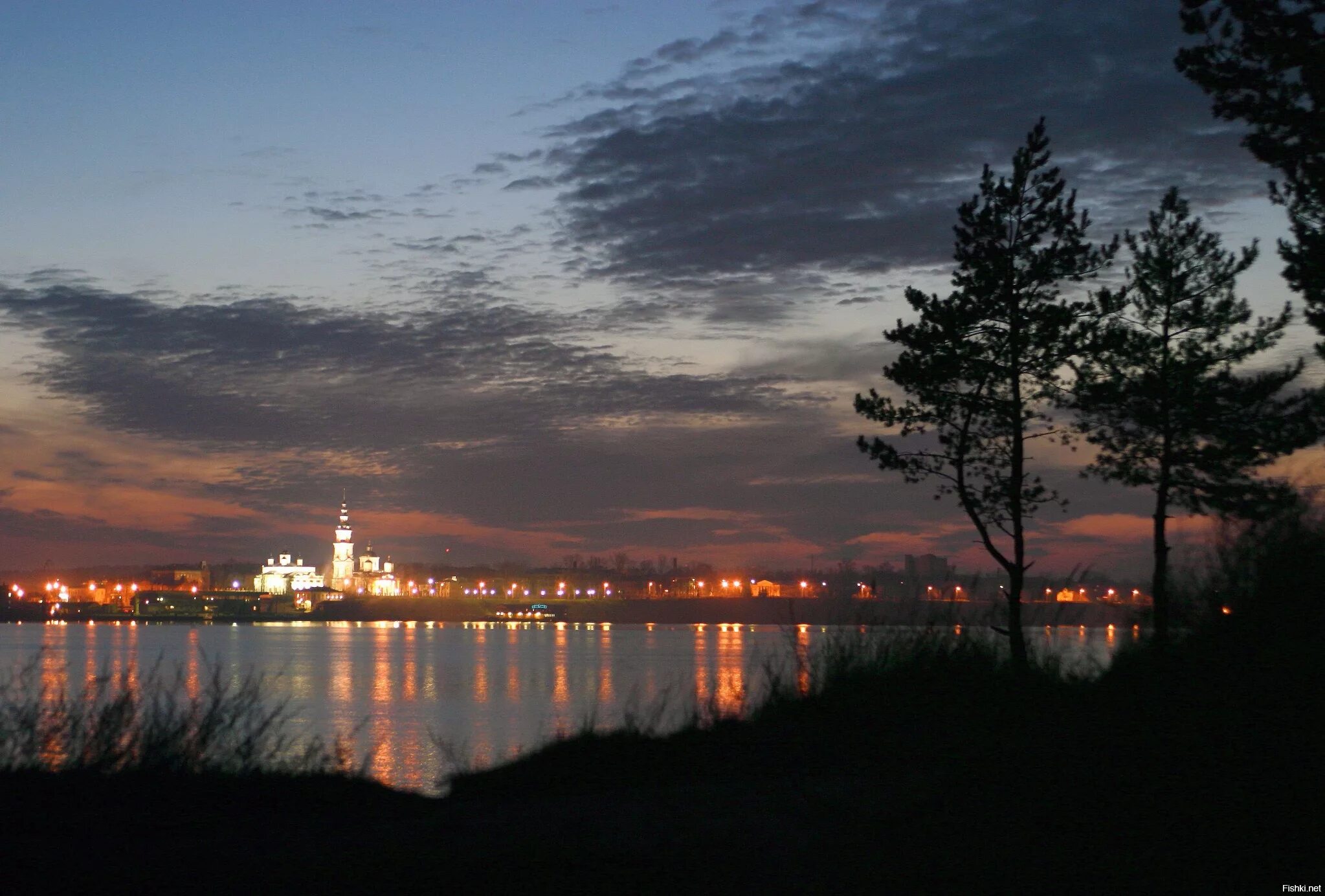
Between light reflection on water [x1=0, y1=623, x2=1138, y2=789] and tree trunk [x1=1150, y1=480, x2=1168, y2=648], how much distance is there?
68 cm

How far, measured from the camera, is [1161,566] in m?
19.4

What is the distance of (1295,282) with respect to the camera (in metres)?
16.5

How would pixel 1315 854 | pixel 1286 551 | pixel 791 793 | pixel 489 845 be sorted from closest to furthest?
pixel 1315 854 → pixel 489 845 → pixel 791 793 → pixel 1286 551

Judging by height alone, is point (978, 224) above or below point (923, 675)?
above

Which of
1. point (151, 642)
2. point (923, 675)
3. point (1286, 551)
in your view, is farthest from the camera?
point (151, 642)

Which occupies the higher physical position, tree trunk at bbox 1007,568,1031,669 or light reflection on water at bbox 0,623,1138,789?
tree trunk at bbox 1007,568,1031,669

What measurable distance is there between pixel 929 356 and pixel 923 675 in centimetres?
776

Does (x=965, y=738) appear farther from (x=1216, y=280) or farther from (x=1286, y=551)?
(x=1216, y=280)

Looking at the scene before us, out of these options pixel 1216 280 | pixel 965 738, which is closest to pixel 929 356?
pixel 1216 280

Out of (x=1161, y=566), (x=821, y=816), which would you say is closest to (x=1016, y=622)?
(x=1161, y=566)

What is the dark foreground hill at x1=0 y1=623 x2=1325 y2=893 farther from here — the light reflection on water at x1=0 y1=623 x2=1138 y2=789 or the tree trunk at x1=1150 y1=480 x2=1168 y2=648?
the tree trunk at x1=1150 y1=480 x2=1168 y2=648

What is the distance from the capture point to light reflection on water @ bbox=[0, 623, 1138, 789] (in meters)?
15.9

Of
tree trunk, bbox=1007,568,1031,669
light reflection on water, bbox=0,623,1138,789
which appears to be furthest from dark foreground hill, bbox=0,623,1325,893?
tree trunk, bbox=1007,568,1031,669

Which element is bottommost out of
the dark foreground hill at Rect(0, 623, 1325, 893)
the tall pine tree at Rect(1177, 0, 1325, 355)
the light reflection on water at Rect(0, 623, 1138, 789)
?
the light reflection on water at Rect(0, 623, 1138, 789)
